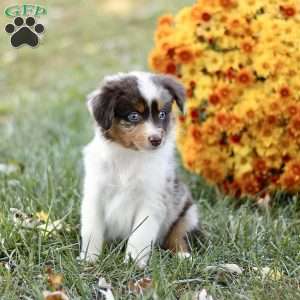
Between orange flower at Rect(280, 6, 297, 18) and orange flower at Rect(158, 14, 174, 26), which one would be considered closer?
orange flower at Rect(280, 6, 297, 18)

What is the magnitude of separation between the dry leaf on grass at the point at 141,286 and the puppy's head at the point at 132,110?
0.87 m

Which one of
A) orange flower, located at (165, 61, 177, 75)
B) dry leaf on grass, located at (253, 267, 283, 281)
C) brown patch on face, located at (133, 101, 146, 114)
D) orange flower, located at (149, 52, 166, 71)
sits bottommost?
dry leaf on grass, located at (253, 267, 283, 281)

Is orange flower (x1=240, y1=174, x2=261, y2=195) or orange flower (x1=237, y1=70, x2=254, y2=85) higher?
orange flower (x1=237, y1=70, x2=254, y2=85)

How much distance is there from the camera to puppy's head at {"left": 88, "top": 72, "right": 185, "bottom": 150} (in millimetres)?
4387

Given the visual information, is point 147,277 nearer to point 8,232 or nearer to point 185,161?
point 8,232

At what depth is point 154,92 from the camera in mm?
4422

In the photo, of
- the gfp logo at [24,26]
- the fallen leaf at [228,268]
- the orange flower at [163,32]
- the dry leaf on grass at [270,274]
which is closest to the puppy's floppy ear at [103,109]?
the gfp logo at [24,26]

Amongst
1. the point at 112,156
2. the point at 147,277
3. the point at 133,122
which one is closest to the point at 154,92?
the point at 133,122

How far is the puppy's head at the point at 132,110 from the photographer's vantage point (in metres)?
4.39

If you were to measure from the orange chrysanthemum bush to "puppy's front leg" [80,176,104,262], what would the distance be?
1481 mm

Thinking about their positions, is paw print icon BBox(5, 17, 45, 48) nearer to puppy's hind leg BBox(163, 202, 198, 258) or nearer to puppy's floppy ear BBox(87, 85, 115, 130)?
puppy's floppy ear BBox(87, 85, 115, 130)

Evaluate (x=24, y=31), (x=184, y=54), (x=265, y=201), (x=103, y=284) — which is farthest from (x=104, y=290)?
(x=184, y=54)

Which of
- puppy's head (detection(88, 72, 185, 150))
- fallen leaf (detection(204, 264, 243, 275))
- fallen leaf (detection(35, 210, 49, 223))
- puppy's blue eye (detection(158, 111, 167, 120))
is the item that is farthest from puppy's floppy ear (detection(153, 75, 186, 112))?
fallen leaf (detection(35, 210, 49, 223))

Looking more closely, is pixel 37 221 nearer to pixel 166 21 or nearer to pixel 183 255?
pixel 183 255
